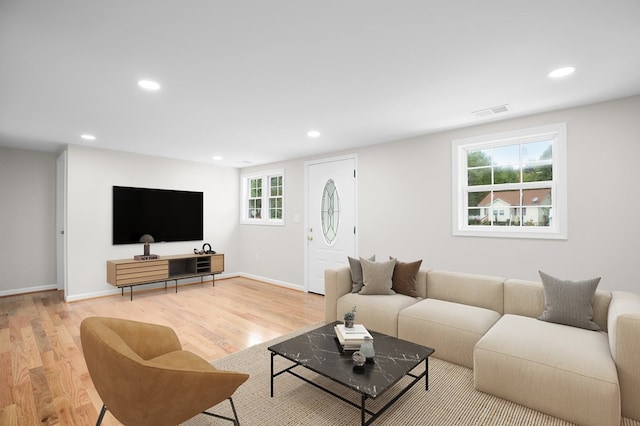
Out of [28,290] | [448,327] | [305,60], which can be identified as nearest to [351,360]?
[448,327]

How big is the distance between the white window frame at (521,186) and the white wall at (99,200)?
4820 millimetres

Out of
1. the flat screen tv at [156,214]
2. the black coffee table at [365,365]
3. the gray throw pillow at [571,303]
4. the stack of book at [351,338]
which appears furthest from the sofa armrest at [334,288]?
the flat screen tv at [156,214]

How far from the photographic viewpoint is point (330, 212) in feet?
17.4

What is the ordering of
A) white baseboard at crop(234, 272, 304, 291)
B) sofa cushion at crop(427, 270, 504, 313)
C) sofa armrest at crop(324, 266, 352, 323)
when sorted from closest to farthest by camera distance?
sofa cushion at crop(427, 270, 504, 313), sofa armrest at crop(324, 266, 352, 323), white baseboard at crop(234, 272, 304, 291)

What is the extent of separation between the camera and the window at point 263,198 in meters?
6.25

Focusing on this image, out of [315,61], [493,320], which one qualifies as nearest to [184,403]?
[315,61]

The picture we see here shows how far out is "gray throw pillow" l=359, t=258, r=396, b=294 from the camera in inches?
136

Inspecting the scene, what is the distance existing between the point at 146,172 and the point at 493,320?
567 centimetres

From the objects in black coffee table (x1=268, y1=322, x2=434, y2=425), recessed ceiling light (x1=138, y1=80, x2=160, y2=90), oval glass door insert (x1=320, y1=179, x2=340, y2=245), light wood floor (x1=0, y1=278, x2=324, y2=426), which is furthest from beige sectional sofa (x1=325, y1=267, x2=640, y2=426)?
recessed ceiling light (x1=138, y1=80, x2=160, y2=90)

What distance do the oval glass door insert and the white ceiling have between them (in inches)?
65.4

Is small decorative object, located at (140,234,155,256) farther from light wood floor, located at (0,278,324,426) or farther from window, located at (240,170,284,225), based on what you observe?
window, located at (240,170,284,225)

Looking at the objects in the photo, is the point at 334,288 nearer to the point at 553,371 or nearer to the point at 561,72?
the point at 553,371

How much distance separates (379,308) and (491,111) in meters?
2.34

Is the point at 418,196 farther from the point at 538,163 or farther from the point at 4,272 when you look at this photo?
the point at 4,272
